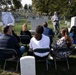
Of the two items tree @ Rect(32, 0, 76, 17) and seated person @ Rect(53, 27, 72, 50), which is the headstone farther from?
tree @ Rect(32, 0, 76, 17)

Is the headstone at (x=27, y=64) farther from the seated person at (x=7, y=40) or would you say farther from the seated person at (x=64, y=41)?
the seated person at (x=64, y=41)

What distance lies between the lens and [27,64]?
611cm

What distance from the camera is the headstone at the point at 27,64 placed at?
19.8 feet

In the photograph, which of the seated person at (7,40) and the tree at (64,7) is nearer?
the seated person at (7,40)

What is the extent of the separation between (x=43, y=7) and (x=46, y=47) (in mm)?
50229

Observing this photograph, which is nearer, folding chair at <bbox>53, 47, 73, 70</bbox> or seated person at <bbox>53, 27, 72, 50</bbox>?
folding chair at <bbox>53, 47, 73, 70</bbox>

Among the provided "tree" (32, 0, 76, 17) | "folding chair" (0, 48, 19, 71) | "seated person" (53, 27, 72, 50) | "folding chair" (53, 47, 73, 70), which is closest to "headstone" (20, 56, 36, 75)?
"folding chair" (0, 48, 19, 71)

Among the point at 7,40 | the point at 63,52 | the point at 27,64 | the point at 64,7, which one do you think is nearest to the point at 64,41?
the point at 63,52

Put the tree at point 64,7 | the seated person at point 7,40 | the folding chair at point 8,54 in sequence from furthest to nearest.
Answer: the tree at point 64,7, the seated person at point 7,40, the folding chair at point 8,54

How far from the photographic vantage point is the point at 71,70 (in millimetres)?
7711

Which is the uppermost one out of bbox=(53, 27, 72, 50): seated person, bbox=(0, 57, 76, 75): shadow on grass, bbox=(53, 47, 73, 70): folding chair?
bbox=(53, 27, 72, 50): seated person

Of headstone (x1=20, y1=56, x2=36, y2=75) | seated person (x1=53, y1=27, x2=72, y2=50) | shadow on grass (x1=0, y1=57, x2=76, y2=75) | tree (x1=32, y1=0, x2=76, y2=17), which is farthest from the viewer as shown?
tree (x1=32, y1=0, x2=76, y2=17)

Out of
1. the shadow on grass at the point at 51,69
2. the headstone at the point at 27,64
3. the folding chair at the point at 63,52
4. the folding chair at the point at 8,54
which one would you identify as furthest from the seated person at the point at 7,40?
the headstone at the point at 27,64

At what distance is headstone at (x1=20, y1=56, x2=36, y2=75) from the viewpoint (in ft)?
19.8
